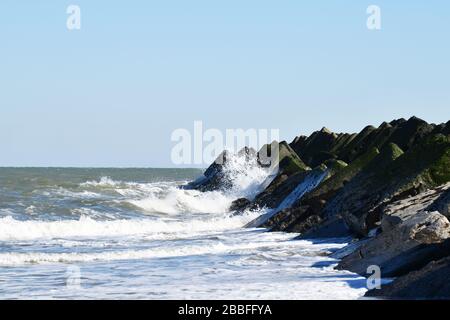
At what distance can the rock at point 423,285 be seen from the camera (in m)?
9.58

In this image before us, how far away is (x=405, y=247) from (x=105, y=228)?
14.9m

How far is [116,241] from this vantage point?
20.9 m

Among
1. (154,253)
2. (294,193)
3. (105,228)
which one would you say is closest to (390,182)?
(154,253)

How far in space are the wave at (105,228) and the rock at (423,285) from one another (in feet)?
39.7

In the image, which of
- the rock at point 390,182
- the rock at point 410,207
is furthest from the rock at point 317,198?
the rock at point 410,207

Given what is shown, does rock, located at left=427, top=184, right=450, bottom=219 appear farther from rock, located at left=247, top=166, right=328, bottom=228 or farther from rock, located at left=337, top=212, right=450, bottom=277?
rock, located at left=247, top=166, right=328, bottom=228

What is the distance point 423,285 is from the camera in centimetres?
981

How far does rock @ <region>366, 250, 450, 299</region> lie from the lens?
9.58 m

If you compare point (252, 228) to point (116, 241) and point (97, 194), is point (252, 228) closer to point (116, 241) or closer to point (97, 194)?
point (116, 241)
